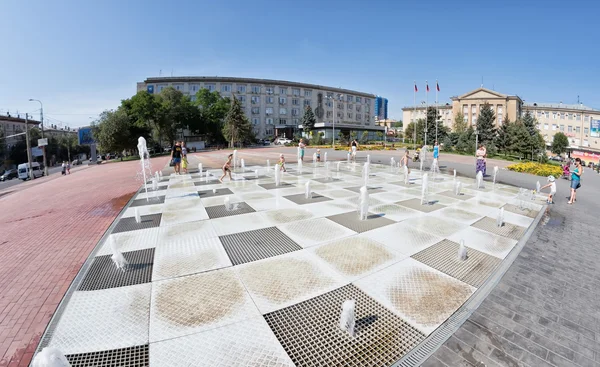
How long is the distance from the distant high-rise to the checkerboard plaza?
162815 mm

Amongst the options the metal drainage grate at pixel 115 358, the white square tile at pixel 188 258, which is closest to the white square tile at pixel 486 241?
the white square tile at pixel 188 258

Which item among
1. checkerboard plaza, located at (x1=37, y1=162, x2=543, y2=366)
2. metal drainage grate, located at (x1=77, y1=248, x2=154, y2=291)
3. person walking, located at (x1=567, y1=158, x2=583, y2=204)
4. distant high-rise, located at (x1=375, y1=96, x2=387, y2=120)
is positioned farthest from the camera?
distant high-rise, located at (x1=375, y1=96, x2=387, y2=120)

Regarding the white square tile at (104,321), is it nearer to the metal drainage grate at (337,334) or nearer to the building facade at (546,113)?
the metal drainage grate at (337,334)

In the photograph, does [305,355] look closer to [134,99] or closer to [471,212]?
[471,212]

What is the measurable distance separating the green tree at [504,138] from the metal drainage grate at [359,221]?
154 ft

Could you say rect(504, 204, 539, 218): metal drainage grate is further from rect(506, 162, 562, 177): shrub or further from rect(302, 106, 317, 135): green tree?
rect(302, 106, 317, 135): green tree

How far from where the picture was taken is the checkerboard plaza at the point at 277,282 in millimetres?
3555

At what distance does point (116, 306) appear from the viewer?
438 centimetres

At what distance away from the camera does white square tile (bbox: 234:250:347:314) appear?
4508 mm

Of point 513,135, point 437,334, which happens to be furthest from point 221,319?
point 513,135

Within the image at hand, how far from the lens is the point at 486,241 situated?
693 cm

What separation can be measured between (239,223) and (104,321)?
4335 mm

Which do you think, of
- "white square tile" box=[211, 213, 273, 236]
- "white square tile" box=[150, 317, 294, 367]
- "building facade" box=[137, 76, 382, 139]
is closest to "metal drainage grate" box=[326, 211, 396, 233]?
"white square tile" box=[211, 213, 273, 236]

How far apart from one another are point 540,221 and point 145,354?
1067 centimetres
